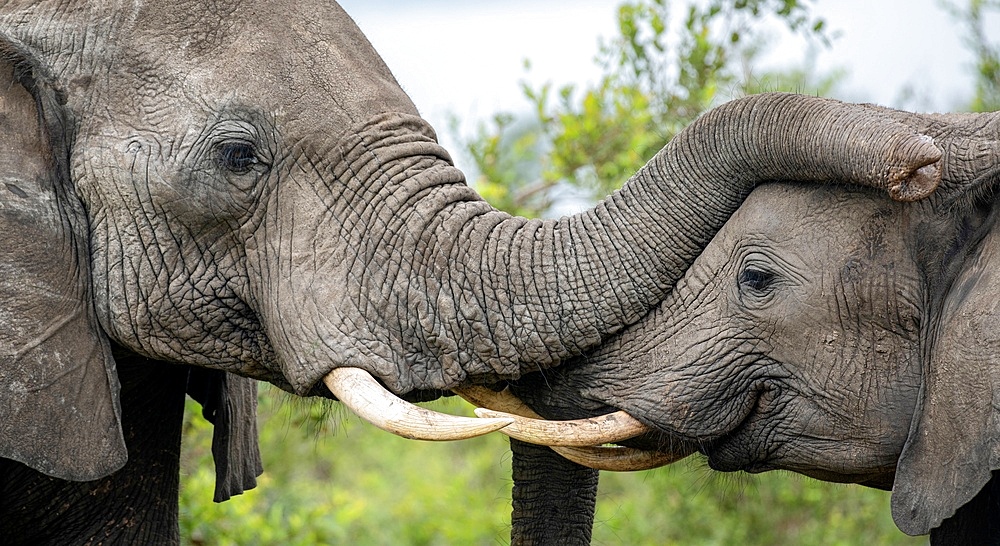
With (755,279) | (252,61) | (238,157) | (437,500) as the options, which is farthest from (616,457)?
(437,500)

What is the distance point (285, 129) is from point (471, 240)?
576 millimetres

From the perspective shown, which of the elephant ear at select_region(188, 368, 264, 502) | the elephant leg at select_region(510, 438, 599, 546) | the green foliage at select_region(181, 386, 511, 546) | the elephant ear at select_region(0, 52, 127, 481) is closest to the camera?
the elephant ear at select_region(0, 52, 127, 481)

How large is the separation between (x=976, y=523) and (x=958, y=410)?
0.55 meters

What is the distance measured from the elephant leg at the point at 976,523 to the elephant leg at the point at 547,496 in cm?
104

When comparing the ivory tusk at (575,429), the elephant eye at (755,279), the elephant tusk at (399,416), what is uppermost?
the elephant eye at (755,279)

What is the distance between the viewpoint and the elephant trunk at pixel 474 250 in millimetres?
3635

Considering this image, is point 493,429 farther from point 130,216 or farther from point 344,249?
point 130,216

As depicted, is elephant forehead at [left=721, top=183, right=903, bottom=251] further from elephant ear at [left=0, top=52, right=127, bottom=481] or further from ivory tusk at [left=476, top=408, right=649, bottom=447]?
elephant ear at [left=0, top=52, right=127, bottom=481]

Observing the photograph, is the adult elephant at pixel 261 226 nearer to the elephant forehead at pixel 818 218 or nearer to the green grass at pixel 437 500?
the elephant forehead at pixel 818 218

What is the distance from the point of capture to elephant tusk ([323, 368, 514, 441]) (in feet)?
11.2

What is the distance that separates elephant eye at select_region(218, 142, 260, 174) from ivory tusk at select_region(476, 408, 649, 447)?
2.94 ft

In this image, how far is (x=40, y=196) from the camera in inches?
143

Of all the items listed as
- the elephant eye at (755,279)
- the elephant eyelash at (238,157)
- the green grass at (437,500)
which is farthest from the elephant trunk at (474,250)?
the green grass at (437,500)

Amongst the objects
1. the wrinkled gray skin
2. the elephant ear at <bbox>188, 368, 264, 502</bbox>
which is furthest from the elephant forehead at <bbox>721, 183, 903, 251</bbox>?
the elephant ear at <bbox>188, 368, 264, 502</bbox>
